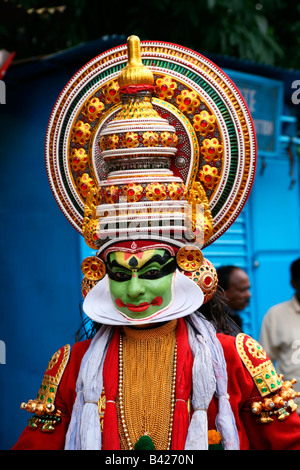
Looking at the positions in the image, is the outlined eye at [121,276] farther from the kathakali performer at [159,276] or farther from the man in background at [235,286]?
the man in background at [235,286]

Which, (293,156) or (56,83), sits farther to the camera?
(293,156)

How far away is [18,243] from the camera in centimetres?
584

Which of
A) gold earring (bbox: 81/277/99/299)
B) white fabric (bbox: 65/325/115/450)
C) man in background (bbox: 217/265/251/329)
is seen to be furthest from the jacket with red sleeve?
man in background (bbox: 217/265/251/329)

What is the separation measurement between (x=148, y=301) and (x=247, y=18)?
4555 mm

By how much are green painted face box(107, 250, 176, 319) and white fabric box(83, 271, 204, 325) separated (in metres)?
0.02

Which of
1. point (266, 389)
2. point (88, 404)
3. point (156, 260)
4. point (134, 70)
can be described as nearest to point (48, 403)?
point (88, 404)

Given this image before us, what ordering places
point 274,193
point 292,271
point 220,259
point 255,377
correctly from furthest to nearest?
point 274,193, point 220,259, point 292,271, point 255,377

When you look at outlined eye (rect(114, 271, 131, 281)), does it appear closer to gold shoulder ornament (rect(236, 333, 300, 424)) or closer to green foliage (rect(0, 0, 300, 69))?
gold shoulder ornament (rect(236, 333, 300, 424))

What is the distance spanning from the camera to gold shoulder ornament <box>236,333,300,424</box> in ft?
9.73

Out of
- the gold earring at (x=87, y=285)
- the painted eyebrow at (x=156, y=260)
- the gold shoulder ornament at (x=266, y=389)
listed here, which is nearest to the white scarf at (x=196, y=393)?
the gold shoulder ornament at (x=266, y=389)

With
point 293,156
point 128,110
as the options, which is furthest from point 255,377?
point 293,156

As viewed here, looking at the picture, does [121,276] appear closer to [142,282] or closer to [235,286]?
[142,282]
